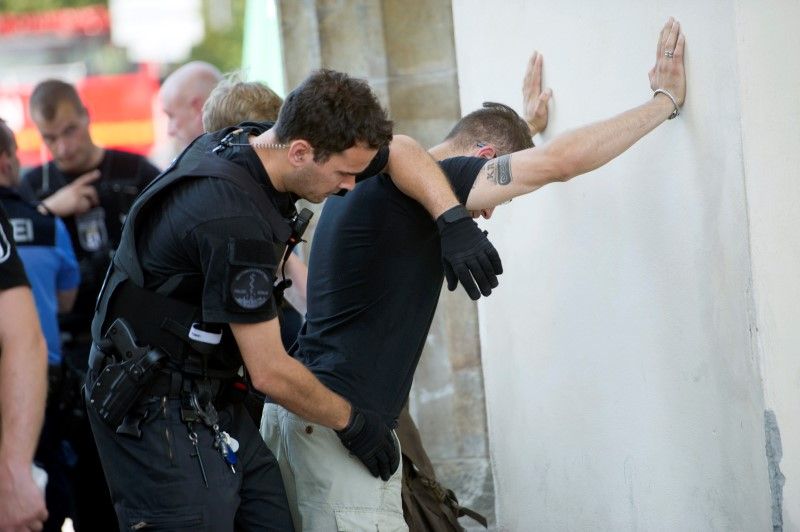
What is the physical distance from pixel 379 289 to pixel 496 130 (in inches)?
23.1

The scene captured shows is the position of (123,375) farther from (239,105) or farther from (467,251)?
(239,105)

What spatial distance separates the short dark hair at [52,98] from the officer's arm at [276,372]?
3401 millimetres

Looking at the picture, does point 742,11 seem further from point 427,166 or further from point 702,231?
point 427,166

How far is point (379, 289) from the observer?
309 centimetres

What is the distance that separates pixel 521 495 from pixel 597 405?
2.92ft

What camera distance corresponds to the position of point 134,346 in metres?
2.94

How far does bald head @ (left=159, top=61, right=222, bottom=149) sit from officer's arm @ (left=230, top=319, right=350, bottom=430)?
248 centimetres

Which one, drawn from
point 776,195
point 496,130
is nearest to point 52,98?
point 496,130

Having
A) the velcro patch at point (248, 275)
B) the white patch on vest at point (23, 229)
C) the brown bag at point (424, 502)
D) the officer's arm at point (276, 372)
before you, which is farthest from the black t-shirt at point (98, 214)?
the velcro patch at point (248, 275)

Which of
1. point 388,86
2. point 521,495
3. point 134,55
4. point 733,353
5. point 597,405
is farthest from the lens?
point 134,55

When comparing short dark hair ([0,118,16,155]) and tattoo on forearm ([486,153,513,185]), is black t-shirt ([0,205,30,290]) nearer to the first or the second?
tattoo on forearm ([486,153,513,185])

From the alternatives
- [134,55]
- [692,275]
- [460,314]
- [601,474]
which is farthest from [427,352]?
[134,55]

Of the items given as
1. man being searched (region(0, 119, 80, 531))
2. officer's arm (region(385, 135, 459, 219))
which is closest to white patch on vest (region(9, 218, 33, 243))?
man being searched (region(0, 119, 80, 531))

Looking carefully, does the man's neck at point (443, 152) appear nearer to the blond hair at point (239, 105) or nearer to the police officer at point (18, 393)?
the blond hair at point (239, 105)
